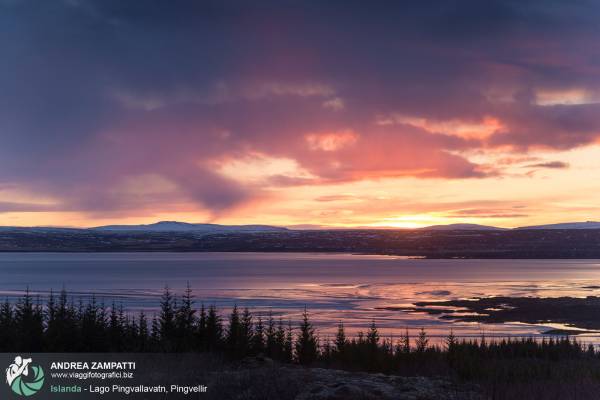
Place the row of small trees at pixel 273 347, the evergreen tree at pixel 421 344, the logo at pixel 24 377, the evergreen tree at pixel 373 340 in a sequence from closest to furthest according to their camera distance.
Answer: the logo at pixel 24 377
the row of small trees at pixel 273 347
the evergreen tree at pixel 373 340
the evergreen tree at pixel 421 344

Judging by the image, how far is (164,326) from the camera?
104ft

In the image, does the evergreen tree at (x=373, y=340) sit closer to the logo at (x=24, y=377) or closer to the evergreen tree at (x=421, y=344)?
the evergreen tree at (x=421, y=344)

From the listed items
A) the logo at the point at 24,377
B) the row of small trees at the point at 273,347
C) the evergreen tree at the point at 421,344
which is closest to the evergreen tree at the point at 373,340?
the row of small trees at the point at 273,347

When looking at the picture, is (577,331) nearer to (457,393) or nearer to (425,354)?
(425,354)

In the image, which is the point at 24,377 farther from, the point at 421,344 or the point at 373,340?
the point at 421,344

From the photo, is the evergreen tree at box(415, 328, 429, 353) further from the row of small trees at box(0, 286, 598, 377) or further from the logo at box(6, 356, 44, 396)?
the logo at box(6, 356, 44, 396)

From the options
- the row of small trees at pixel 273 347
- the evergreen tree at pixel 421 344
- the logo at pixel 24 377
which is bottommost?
the evergreen tree at pixel 421 344

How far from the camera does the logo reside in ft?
44.1

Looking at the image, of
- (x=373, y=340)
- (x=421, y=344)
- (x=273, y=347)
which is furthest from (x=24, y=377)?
(x=421, y=344)

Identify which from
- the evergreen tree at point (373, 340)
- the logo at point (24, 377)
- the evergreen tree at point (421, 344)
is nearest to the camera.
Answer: the logo at point (24, 377)

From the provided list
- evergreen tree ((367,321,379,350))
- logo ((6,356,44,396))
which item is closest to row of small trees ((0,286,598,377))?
evergreen tree ((367,321,379,350))

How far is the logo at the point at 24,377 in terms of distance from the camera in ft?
44.1

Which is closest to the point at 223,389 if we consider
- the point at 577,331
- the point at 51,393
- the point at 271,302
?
the point at 51,393

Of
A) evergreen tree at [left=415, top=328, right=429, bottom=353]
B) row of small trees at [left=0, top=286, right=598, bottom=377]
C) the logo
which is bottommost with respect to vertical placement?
evergreen tree at [left=415, top=328, right=429, bottom=353]
